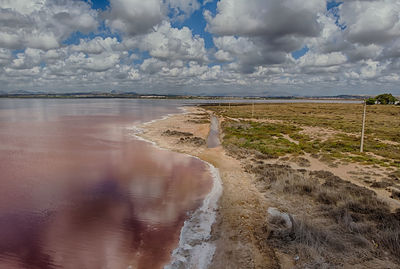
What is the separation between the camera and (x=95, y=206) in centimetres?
1274

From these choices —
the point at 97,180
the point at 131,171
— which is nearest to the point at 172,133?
the point at 131,171

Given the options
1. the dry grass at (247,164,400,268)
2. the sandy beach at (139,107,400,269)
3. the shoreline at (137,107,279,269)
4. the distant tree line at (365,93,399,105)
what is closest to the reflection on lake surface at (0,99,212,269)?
the shoreline at (137,107,279,269)

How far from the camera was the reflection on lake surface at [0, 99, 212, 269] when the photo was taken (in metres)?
8.77

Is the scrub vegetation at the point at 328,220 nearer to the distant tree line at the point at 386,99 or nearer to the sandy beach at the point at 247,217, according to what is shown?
the sandy beach at the point at 247,217

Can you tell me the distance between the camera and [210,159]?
75.3ft

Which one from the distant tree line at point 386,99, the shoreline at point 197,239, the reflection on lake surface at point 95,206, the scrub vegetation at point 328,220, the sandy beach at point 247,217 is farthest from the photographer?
the distant tree line at point 386,99

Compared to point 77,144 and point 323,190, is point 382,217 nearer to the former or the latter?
point 323,190

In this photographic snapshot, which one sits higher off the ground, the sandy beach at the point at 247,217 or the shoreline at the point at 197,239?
the sandy beach at the point at 247,217

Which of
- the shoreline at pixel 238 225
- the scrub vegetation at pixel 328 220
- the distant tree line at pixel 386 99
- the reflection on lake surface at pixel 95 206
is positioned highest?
the distant tree line at pixel 386 99

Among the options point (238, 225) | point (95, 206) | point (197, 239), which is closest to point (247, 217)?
point (238, 225)

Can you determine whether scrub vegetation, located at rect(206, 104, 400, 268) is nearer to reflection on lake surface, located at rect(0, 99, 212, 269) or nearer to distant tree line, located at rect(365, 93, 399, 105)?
reflection on lake surface, located at rect(0, 99, 212, 269)

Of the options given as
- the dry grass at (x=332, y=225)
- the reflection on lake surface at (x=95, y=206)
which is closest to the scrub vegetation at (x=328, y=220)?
the dry grass at (x=332, y=225)

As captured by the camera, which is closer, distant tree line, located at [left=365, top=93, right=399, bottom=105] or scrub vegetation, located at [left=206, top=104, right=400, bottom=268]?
scrub vegetation, located at [left=206, top=104, right=400, bottom=268]

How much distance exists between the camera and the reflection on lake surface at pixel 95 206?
877cm
